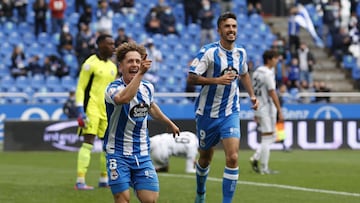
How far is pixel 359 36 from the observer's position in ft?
110

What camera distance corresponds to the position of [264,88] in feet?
55.4

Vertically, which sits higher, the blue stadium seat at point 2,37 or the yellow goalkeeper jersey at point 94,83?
the blue stadium seat at point 2,37

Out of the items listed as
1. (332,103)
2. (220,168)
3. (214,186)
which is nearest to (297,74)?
(332,103)

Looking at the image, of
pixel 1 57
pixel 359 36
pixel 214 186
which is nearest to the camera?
pixel 214 186

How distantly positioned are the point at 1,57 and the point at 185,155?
14112 millimetres

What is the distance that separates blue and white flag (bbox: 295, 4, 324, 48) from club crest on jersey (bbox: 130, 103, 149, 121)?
24.1 m

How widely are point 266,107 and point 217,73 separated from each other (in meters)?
5.81

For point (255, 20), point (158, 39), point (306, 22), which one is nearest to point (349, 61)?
point (306, 22)

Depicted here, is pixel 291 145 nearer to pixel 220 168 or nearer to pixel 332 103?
pixel 332 103

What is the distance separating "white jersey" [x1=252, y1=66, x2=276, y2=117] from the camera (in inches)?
658

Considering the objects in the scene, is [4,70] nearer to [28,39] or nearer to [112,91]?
[28,39]

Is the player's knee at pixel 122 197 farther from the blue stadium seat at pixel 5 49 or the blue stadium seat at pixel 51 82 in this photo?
the blue stadium seat at pixel 5 49

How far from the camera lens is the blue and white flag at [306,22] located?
32812 millimetres

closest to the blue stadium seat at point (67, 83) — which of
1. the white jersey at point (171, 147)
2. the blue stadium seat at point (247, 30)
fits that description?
the blue stadium seat at point (247, 30)
